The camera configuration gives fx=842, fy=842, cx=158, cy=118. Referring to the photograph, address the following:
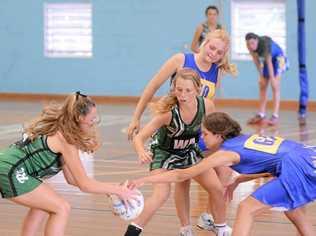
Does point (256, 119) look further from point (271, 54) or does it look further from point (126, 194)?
point (126, 194)

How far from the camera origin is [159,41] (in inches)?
630

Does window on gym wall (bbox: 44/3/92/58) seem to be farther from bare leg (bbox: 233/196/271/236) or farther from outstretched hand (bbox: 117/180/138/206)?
bare leg (bbox: 233/196/271/236)

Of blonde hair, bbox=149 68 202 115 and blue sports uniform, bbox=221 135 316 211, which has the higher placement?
blonde hair, bbox=149 68 202 115

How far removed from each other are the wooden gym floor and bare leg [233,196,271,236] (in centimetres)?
106

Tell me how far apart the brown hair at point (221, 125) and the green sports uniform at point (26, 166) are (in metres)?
0.91

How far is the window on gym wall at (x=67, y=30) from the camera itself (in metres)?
16.6

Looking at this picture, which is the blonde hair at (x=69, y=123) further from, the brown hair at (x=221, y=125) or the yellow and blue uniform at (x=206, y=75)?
the yellow and blue uniform at (x=206, y=75)

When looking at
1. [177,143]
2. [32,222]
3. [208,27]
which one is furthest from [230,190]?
[208,27]

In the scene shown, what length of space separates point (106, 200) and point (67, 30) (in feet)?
32.6

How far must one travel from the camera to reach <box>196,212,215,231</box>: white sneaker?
605cm

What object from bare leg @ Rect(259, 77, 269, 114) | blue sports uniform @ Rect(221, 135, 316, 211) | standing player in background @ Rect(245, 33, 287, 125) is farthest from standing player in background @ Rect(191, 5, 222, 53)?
blue sports uniform @ Rect(221, 135, 316, 211)

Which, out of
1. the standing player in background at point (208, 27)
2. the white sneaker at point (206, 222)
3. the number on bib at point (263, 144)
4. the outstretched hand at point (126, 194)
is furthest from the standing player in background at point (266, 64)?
the outstretched hand at point (126, 194)

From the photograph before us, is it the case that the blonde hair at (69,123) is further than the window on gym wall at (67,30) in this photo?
No

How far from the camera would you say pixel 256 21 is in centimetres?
1530
